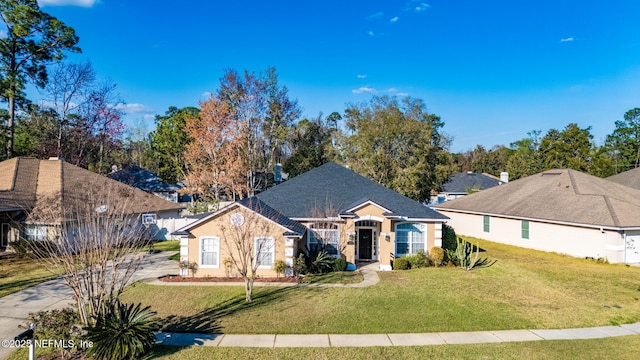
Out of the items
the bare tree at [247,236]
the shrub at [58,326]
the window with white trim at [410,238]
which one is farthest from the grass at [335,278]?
the shrub at [58,326]

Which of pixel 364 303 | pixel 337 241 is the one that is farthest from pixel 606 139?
pixel 364 303

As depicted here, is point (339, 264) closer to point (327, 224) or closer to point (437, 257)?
point (327, 224)

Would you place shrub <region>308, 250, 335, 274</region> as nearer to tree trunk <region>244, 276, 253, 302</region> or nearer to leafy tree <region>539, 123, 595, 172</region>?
tree trunk <region>244, 276, 253, 302</region>

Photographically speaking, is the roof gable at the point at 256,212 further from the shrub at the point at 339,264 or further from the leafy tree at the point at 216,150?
the leafy tree at the point at 216,150

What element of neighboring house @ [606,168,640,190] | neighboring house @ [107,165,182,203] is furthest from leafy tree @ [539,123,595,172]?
neighboring house @ [107,165,182,203]

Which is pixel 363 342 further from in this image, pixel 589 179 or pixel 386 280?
pixel 589 179

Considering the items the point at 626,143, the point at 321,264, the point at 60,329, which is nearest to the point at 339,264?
the point at 321,264
